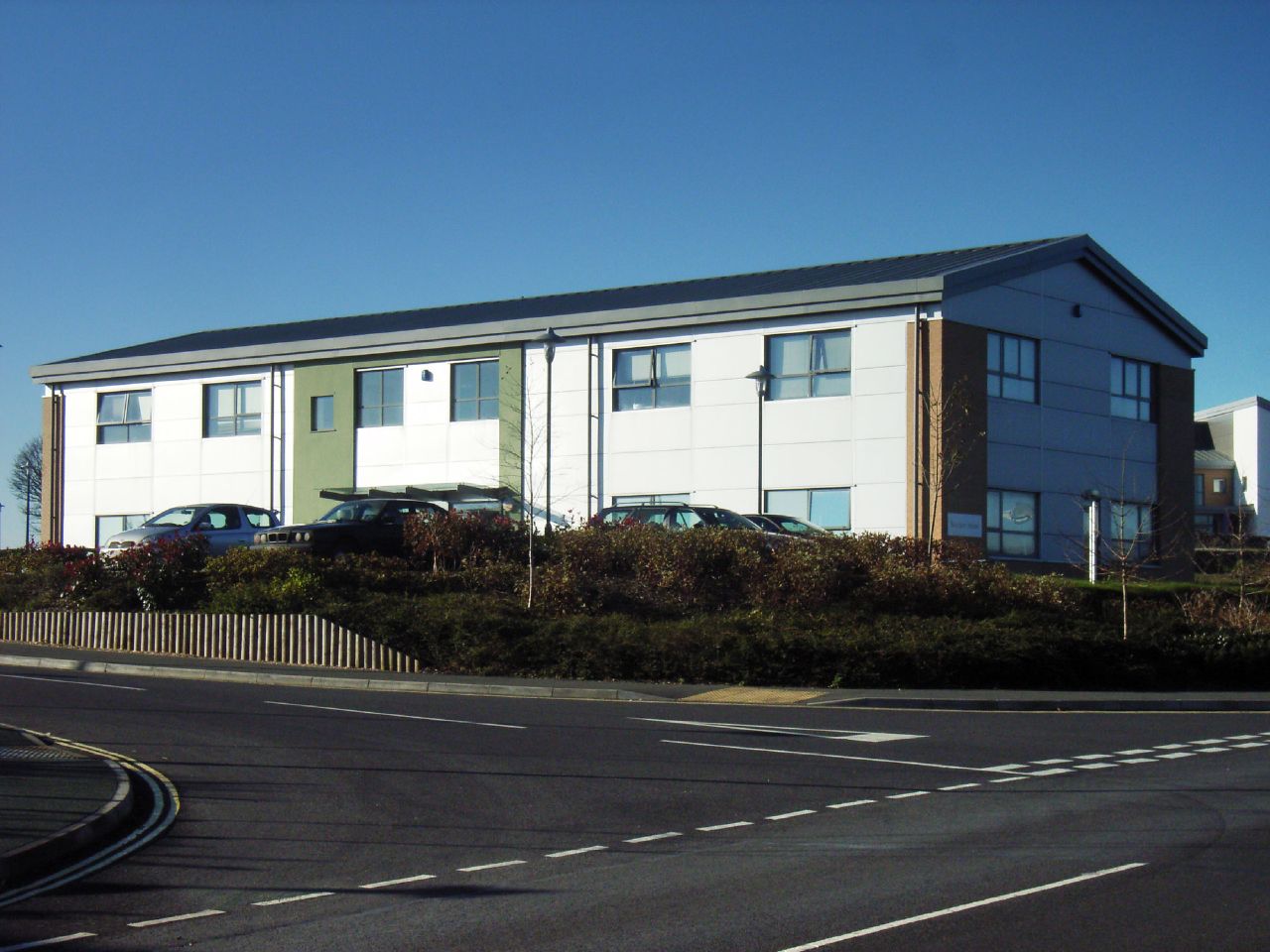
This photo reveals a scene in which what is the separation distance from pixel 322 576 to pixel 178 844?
683 inches

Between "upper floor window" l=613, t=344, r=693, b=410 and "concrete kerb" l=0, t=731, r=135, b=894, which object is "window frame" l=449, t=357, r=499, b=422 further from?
"concrete kerb" l=0, t=731, r=135, b=894

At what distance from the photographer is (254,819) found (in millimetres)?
10086

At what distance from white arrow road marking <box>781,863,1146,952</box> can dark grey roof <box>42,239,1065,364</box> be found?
27.7 m

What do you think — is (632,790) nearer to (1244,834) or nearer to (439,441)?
(1244,834)

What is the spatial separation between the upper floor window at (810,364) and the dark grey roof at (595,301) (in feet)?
4.68

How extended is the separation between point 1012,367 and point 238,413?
2250cm

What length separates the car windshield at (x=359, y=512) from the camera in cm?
3033

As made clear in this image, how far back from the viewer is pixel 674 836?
31.4ft

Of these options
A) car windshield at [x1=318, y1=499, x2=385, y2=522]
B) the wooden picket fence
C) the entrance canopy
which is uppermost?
the entrance canopy

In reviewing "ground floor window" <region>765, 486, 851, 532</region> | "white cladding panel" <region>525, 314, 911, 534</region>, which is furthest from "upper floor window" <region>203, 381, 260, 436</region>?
"ground floor window" <region>765, 486, 851, 532</region>

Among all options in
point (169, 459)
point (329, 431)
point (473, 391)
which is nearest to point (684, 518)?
point (473, 391)

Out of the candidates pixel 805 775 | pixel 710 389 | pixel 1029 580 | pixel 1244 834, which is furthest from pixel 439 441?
pixel 1244 834

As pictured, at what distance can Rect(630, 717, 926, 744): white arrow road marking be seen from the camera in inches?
586

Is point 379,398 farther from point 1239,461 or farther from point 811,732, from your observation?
point 1239,461
